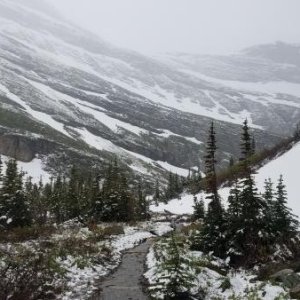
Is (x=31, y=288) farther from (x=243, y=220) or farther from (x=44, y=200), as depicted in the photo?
(x=44, y=200)

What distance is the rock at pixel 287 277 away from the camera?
67.5 feet

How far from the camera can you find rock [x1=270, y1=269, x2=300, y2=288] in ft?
67.5

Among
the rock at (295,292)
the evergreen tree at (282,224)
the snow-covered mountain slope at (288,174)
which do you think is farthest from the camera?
the snow-covered mountain slope at (288,174)

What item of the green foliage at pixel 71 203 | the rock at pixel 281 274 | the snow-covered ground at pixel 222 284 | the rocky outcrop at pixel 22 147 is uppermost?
the rock at pixel 281 274

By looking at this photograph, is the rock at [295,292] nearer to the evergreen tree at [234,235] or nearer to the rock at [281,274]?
the rock at [281,274]

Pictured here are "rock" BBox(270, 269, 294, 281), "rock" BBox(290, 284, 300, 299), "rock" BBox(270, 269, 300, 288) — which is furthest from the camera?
"rock" BBox(270, 269, 294, 281)

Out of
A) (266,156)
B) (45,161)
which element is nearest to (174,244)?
(266,156)

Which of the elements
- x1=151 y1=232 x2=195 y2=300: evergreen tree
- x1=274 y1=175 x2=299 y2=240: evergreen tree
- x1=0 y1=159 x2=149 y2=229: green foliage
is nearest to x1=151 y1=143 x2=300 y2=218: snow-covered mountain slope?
x1=0 y1=159 x2=149 y2=229: green foliage

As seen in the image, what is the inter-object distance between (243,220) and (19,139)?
176 metres

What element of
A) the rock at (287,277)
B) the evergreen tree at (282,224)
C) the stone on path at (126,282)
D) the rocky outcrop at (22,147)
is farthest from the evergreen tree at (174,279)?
the rocky outcrop at (22,147)

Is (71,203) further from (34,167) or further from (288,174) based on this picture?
(34,167)

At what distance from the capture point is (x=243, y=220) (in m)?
29.0

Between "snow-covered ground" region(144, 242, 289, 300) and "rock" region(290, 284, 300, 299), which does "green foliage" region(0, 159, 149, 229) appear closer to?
"snow-covered ground" region(144, 242, 289, 300)

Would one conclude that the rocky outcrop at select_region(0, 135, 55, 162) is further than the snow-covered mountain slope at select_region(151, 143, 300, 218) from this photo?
Yes
